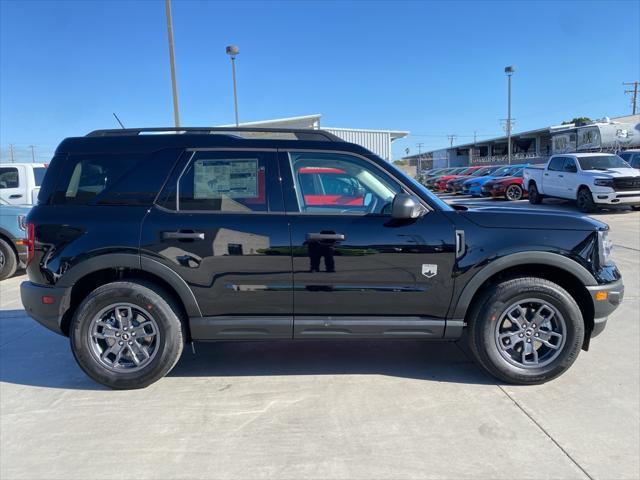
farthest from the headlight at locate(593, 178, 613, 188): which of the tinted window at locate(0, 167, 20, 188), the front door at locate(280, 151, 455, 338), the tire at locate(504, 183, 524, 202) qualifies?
the tinted window at locate(0, 167, 20, 188)

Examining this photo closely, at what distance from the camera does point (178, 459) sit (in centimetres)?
280

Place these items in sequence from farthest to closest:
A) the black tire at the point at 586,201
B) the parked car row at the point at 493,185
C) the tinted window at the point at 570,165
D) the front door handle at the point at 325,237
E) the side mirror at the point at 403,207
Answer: the parked car row at the point at 493,185 → the tinted window at the point at 570,165 → the black tire at the point at 586,201 → the front door handle at the point at 325,237 → the side mirror at the point at 403,207

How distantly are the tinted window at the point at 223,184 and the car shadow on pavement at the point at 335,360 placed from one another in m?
1.44

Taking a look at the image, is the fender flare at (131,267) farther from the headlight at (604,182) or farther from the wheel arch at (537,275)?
the headlight at (604,182)

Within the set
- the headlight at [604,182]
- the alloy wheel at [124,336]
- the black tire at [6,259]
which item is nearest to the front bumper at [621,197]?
the headlight at [604,182]

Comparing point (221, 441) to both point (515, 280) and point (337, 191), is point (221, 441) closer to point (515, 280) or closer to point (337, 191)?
point (337, 191)

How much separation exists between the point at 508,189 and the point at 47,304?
19.9 m

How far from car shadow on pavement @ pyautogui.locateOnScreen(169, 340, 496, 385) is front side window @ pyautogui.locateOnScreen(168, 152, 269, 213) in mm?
1437

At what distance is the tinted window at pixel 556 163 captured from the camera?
53.3ft

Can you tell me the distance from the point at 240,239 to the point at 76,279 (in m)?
1.30

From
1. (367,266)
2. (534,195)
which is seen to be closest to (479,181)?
(534,195)

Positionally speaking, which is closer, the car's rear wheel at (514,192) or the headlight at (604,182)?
the headlight at (604,182)

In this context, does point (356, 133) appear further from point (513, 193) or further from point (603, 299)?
point (603, 299)

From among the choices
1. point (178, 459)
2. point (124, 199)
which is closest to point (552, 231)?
point (178, 459)
